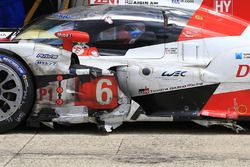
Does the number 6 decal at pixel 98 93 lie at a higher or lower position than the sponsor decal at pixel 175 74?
lower

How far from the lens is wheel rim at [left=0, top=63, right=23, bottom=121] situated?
584 centimetres

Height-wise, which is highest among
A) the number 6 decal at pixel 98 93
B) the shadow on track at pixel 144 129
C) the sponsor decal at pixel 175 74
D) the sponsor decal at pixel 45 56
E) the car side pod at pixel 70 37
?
the car side pod at pixel 70 37

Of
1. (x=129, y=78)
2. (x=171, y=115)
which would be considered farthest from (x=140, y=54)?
(x=171, y=115)

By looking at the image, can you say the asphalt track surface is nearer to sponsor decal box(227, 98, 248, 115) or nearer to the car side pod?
sponsor decal box(227, 98, 248, 115)

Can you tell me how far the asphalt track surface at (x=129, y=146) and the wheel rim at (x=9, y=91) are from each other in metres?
0.28

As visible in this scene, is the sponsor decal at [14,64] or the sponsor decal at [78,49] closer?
the sponsor decal at [14,64]

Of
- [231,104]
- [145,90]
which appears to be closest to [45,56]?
[145,90]

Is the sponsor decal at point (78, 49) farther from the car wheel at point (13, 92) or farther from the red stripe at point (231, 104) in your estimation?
the red stripe at point (231, 104)

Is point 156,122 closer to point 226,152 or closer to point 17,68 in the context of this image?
point 226,152

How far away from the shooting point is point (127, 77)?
19.3ft

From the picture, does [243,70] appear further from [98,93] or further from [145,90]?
[98,93]

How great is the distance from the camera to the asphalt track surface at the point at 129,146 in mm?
5066

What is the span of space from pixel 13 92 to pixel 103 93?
3.12 feet

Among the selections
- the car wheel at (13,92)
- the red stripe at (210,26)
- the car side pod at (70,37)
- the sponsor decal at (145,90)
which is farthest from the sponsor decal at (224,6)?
the car wheel at (13,92)
